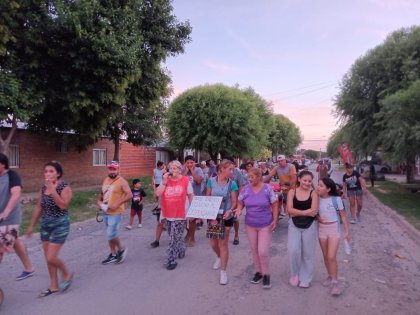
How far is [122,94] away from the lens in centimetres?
1416

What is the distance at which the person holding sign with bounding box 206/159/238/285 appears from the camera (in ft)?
19.6

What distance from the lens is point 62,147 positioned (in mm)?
24094

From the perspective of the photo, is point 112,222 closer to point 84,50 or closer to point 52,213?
point 52,213

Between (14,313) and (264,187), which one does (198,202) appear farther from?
(14,313)

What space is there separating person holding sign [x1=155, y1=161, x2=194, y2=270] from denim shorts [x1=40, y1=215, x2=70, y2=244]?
1703 millimetres

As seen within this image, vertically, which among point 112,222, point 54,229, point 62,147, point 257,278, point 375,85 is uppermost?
point 375,85

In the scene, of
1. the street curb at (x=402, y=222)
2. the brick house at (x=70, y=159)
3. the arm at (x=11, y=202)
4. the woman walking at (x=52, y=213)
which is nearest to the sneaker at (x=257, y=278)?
the woman walking at (x=52, y=213)

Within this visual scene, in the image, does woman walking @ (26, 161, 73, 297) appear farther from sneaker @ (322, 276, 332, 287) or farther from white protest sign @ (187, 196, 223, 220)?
sneaker @ (322, 276, 332, 287)

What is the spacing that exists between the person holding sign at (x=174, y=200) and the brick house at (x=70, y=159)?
15082 millimetres

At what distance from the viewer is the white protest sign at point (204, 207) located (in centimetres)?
608

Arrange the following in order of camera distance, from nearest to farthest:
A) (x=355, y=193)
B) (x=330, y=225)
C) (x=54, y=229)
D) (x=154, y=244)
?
1. (x=54, y=229)
2. (x=330, y=225)
3. (x=154, y=244)
4. (x=355, y=193)

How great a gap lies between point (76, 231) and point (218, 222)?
18.7 ft

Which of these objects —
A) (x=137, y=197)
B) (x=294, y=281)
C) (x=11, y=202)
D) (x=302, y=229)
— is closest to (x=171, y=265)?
(x=294, y=281)

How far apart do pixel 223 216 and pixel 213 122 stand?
21.2 meters
